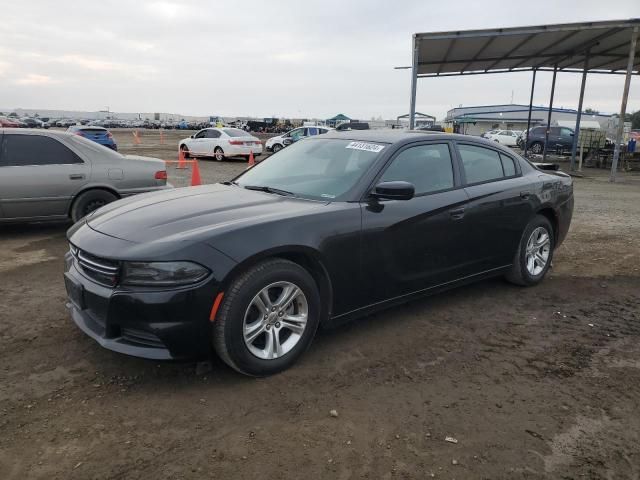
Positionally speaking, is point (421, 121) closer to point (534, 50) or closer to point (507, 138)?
point (507, 138)

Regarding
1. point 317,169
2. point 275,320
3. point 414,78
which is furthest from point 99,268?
point 414,78

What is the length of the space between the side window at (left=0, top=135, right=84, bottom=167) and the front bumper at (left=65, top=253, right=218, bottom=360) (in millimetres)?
4509

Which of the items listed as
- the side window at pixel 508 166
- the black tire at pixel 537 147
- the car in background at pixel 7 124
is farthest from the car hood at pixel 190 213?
the black tire at pixel 537 147

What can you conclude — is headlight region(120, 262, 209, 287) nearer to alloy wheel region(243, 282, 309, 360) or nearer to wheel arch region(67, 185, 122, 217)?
alloy wheel region(243, 282, 309, 360)

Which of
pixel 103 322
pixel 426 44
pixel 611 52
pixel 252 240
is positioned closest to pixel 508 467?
pixel 252 240

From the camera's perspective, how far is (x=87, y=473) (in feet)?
7.59

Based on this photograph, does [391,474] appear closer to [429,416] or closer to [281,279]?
[429,416]

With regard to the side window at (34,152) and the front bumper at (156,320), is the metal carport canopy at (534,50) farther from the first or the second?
the front bumper at (156,320)

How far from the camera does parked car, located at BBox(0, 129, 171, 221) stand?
21.1 feet

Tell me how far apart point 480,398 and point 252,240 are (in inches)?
66.1

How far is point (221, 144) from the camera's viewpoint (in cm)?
2069

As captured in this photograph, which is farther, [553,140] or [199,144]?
[553,140]

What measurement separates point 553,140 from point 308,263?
30.1 m

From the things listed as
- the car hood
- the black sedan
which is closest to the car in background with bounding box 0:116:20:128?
the car hood
